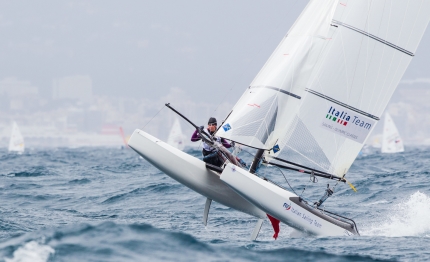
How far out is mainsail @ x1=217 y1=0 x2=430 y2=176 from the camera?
32.3 feet

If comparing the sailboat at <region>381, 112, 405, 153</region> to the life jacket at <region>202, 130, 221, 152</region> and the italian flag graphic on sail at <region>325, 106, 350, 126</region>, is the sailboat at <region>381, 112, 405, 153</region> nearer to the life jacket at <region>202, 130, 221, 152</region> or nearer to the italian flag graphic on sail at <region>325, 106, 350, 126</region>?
the italian flag graphic on sail at <region>325, 106, 350, 126</region>

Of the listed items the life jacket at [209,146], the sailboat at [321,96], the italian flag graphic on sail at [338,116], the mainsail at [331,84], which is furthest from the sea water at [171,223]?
the italian flag graphic on sail at [338,116]

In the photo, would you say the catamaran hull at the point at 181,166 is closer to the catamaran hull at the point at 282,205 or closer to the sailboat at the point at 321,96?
the sailboat at the point at 321,96

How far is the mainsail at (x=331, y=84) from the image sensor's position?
388 inches

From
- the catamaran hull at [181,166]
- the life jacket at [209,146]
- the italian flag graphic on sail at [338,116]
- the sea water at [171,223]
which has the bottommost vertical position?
the sea water at [171,223]

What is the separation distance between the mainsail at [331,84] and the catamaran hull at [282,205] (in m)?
0.74

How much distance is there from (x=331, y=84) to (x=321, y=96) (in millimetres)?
223

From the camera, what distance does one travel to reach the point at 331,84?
9938 millimetres

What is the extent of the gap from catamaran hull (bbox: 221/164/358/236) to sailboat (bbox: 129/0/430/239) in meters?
0.26

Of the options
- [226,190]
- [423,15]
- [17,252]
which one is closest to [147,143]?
[226,190]

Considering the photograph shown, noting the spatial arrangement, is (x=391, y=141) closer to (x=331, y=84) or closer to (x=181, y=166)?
(x=331, y=84)

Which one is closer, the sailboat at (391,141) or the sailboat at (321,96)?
the sailboat at (321,96)

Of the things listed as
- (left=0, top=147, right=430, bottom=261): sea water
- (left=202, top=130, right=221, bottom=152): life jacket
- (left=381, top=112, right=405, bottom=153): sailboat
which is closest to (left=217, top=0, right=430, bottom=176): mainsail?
(left=202, top=130, right=221, bottom=152): life jacket

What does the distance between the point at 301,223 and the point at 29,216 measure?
4298 millimetres
